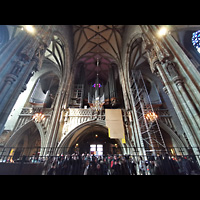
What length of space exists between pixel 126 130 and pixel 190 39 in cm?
989

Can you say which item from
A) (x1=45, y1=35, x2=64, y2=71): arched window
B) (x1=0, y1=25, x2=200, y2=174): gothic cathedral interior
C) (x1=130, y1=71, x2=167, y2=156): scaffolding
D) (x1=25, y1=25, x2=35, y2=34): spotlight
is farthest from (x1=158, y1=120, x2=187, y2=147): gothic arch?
(x1=45, y1=35, x2=64, y2=71): arched window

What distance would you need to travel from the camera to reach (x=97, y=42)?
1499 cm

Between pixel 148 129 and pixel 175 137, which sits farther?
pixel 175 137

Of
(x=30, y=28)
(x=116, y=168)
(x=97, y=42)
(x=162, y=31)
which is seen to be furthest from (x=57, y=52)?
(x=116, y=168)

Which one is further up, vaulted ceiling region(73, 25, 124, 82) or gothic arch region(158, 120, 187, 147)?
vaulted ceiling region(73, 25, 124, 82)

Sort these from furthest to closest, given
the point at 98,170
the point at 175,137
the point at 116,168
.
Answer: the point at 175,137
the point at 116,168
the point at 98,170

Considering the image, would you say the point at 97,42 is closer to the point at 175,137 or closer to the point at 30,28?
the point at 30,28

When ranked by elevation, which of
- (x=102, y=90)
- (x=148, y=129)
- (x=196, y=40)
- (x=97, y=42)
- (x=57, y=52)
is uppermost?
(x=97, y=42)

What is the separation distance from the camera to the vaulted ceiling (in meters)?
13.9

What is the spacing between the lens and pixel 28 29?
5012 millimetres

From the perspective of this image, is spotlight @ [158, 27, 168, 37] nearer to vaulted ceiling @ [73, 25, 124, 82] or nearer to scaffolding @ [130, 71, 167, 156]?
scaffolding @ [130, 71, 167, 156]

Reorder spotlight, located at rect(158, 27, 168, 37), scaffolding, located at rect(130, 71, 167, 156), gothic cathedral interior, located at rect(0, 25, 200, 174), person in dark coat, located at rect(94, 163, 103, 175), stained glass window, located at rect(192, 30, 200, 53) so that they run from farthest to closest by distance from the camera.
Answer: stained glass window, located at rect(192, 30, 200, 53), scaffolding, located at rect(130, 71, 167, 156), spotlight, located at rect(158, 27, 168, 37), gothic cathedral interior, located at rect(0, 25, 200, 174), person in dark coat, located at rect(94, 163, 103, 175)
